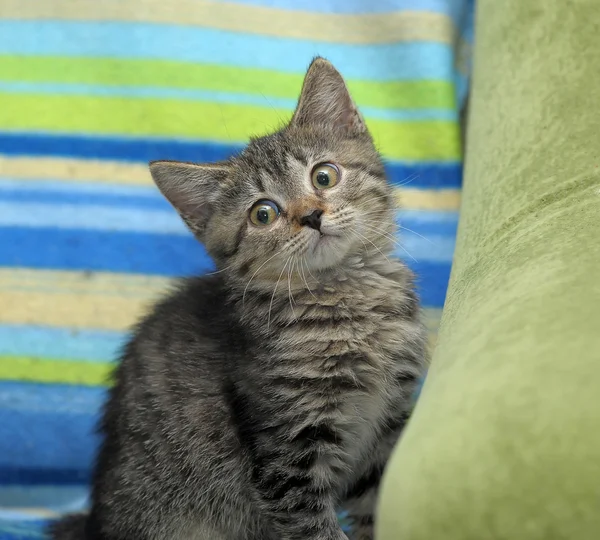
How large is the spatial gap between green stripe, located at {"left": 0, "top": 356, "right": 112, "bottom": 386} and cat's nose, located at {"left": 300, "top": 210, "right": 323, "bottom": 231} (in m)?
0.90

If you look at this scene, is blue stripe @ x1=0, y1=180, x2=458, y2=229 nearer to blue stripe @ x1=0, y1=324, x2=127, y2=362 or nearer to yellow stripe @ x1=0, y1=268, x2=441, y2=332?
yellow stripe @ x1=0, y1=268, x2=441, y2=332

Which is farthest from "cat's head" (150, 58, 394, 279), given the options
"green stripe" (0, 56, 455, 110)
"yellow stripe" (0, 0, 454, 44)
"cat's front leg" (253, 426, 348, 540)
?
"yellow stripe" (0, 0, 454, 44)

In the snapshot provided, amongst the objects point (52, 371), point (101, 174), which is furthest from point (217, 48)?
point (52, 371)


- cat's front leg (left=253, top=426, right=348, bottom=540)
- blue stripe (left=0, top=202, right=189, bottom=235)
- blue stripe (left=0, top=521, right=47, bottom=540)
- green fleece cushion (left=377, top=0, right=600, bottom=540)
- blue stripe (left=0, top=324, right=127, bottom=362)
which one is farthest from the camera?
blue stripe (left=0, top=202, right=189, bottom=235)

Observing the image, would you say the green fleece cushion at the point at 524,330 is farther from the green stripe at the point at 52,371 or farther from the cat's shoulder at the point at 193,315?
the green stripe at the point at 52,371

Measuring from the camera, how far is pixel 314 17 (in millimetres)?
2199

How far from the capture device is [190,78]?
7.09 ft

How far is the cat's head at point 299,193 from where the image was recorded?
1.32m

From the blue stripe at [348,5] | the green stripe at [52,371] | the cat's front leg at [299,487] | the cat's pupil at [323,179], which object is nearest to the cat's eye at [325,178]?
the cat's pupil at [323,179]

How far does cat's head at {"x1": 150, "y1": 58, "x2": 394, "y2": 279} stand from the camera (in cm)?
132

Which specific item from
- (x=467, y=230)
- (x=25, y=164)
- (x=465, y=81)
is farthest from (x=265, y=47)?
(x=467, y=230)

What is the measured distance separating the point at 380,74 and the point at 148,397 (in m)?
1.31

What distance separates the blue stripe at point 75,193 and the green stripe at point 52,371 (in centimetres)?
49

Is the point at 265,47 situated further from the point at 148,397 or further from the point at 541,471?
the point at 541,471
